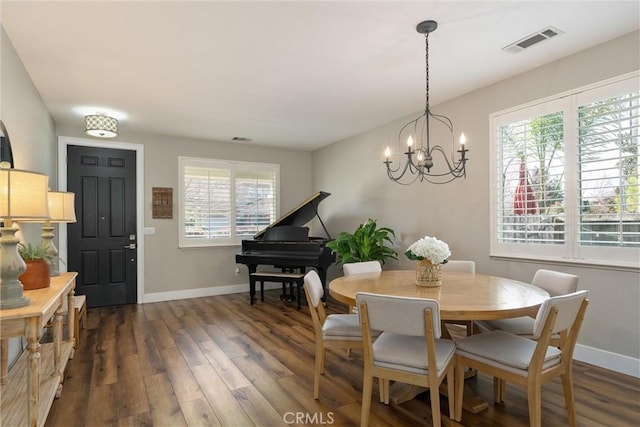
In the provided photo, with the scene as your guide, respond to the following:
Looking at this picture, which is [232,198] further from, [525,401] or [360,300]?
[525,401]

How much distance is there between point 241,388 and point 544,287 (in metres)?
2.39

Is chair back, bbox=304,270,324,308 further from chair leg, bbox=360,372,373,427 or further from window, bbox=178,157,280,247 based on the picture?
window, bbox=178,157,280,247

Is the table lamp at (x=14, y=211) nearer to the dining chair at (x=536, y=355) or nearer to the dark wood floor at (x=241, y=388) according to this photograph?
the dark wood floor at (x=241, y=388)

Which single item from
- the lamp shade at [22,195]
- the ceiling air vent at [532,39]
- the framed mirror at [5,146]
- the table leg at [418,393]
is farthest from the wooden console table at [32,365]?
the ceiling air vent at [532,39]

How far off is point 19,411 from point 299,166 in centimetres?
538

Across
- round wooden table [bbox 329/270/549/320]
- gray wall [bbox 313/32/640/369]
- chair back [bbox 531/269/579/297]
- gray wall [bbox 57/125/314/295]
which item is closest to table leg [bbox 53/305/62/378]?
round wooden table [bbox 329/270/549/320]

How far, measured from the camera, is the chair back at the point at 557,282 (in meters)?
2.48

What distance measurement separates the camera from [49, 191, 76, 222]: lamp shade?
9.93 ft

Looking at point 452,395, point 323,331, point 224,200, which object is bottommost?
point 452,395

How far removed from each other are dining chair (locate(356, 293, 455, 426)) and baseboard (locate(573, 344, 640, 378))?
5.63 ft

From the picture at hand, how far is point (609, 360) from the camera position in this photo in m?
2.86

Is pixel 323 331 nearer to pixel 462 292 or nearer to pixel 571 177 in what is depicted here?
pixel 462 292

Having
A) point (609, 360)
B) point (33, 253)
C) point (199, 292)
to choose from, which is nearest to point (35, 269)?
point (33, 253)

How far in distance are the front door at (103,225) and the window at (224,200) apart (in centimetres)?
77
